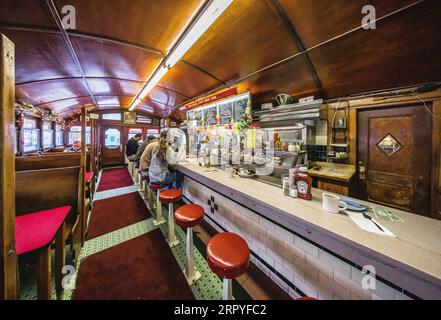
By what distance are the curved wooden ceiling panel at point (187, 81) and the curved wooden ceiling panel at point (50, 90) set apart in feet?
8.26

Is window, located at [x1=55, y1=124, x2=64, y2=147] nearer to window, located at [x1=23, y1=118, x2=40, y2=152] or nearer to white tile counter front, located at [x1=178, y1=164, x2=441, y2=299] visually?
window, located at [x1=23, y1=118, x2=40, y2=152]

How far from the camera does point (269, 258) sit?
2.01m

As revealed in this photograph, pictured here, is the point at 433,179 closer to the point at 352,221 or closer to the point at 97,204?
the point at 352,221

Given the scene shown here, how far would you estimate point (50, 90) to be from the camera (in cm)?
483

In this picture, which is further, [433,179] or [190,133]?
[190,133]

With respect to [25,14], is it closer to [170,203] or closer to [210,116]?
[170,203]

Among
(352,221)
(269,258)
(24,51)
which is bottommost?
(269,258)

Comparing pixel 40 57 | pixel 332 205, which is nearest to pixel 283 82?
pixel 332 205

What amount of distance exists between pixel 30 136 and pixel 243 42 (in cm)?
858

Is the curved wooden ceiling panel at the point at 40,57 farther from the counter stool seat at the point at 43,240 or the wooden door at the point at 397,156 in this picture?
the wooden door at the point at 397,156

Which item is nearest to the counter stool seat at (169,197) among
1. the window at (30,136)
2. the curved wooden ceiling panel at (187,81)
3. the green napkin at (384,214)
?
the green napkin at (384,214)

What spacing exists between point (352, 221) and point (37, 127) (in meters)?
10.4

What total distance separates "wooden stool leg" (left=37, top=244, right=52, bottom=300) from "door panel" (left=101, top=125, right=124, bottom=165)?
1010 cm
